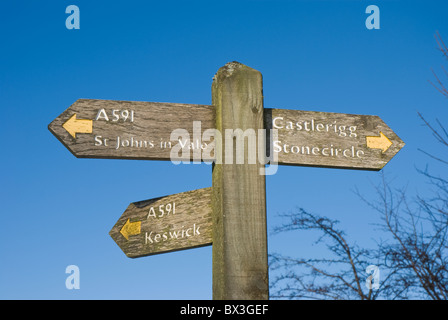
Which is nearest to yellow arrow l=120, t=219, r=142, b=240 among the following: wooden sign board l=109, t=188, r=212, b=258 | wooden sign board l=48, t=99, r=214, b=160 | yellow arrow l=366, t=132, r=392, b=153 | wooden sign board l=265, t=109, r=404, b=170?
wooden sign board l=109, t=188, r=212, b=258

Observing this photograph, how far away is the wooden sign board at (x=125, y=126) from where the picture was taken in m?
2.98

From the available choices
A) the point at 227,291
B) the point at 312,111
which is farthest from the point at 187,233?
the point at 312,111

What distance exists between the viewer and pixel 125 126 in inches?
121

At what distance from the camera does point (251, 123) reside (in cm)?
309

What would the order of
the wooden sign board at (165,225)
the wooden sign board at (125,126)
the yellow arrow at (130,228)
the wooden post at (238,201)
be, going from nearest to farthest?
the wooden post at (238,201), the wooden sign board at (125,126), the wooden sign board at (165,225), the yellow arrow at (130,228)

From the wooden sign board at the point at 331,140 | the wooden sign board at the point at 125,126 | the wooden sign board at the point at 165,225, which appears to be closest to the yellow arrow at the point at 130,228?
the wooden sign board at the point at 165,225

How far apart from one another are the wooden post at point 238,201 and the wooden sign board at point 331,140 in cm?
17

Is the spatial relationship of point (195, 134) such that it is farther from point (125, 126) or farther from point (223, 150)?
point (125, 126)

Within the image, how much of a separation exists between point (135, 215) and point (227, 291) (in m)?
0.84

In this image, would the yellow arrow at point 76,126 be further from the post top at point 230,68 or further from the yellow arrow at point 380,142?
the yellow arrow at point 380,142

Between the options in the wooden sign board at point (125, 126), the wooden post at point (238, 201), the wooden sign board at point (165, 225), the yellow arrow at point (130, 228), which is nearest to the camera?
the wooden post at point (238, 201)

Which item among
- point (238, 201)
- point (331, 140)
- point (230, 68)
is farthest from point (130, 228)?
point (331, 140)

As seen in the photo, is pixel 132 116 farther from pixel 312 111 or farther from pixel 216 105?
pixel 312 111
